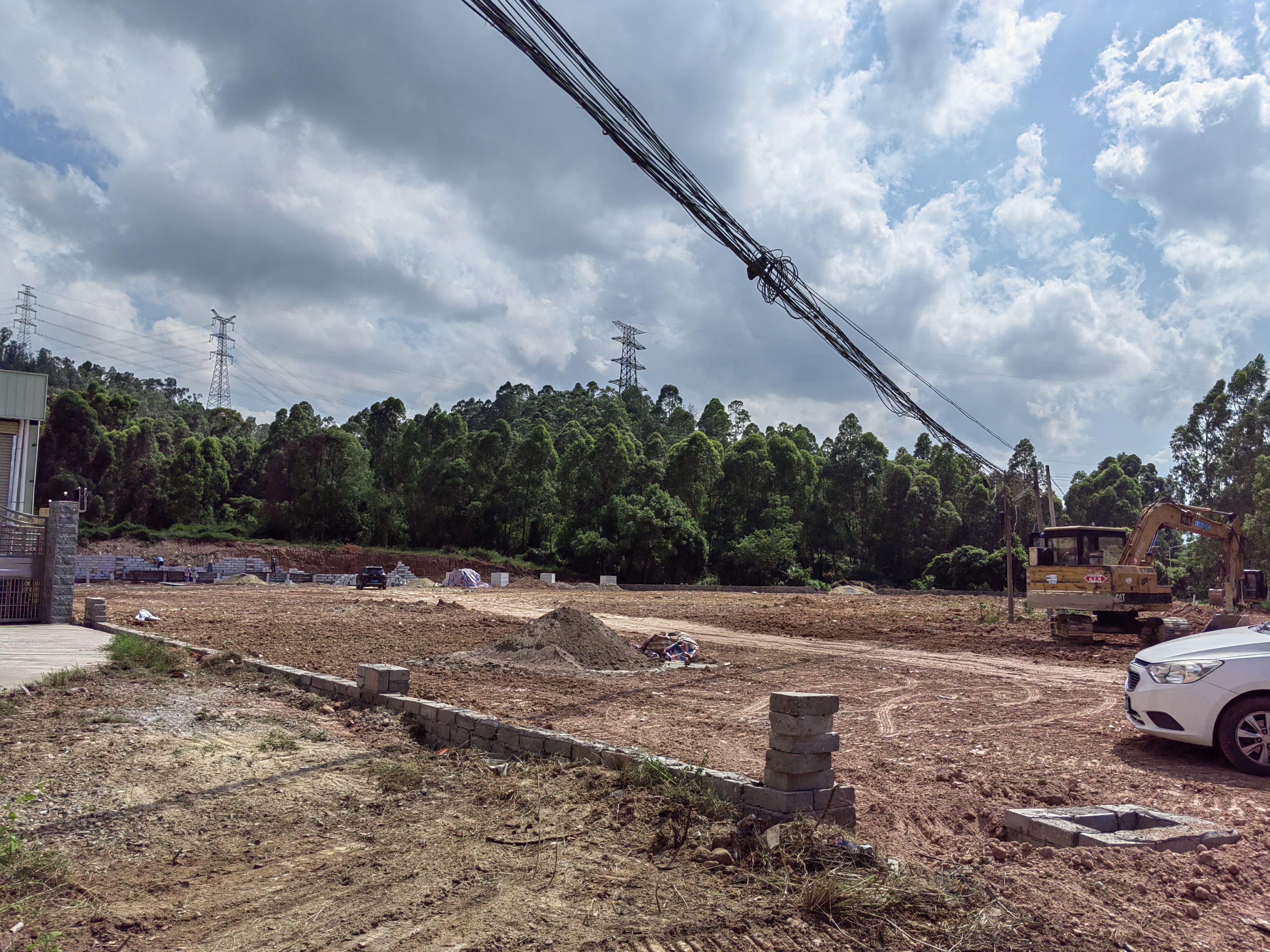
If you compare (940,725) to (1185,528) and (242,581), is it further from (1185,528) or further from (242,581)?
(242,581)

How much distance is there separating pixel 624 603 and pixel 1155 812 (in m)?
28.7

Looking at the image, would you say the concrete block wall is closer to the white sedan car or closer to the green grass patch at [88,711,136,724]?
the green grass patch at [88,711,136,724]

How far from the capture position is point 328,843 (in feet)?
17.3

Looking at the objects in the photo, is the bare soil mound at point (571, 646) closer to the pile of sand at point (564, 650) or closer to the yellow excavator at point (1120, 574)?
the pile of sand at point (564, 650)

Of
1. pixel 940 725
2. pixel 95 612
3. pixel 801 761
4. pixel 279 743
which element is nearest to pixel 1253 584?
pixel 940 725

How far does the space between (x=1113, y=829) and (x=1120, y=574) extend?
52.1ft

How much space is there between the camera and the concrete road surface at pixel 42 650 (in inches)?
399

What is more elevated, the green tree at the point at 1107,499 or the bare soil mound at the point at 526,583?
the green tree at the point at 1107,499

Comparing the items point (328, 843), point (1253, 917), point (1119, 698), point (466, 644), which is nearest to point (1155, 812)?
point (1253, 917)

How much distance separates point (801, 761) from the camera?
16.8ft

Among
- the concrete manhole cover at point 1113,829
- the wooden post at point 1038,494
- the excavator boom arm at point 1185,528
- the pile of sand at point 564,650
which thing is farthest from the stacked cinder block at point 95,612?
the wooden post at point 1038,494

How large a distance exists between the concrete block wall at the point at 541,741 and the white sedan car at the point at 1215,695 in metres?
3.93

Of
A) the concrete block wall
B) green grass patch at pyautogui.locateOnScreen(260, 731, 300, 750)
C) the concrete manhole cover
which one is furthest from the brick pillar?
the concrete manhole cover

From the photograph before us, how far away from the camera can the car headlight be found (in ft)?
24.1
